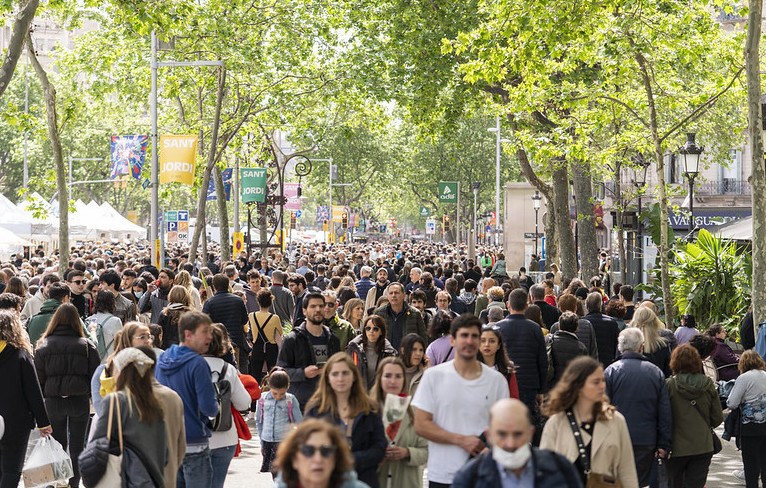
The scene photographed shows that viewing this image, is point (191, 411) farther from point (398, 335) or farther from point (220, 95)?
point (220, 95)

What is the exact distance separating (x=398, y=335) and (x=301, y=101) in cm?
1920

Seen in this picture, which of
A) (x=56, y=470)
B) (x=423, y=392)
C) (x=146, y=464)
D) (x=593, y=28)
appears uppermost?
(x=593, y=28)

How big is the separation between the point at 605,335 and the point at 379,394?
5.11 m

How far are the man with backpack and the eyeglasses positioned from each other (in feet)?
10.6

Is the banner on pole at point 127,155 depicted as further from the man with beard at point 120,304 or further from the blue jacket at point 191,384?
the blue jacket at point 191,384

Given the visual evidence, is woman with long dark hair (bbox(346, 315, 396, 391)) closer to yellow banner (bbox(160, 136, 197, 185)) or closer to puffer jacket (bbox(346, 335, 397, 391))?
puffer jacket (bbox(346, 335, 397, 391))

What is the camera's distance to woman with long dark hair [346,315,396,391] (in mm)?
9484

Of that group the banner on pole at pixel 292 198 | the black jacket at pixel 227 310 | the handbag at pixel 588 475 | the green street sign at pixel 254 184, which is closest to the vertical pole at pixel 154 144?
the green street sign at pixel 254 184

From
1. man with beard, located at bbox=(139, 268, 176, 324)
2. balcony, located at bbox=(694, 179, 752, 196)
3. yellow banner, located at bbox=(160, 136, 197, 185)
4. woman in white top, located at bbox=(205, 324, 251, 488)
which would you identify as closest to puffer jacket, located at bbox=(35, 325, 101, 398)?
woman in white top, located at bbox=(205, 324, 251, 488)

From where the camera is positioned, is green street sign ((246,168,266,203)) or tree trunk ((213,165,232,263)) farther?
tree trunk ((213,165,232,263))

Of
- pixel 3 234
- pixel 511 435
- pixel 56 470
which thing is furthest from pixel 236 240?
pixel 511 435

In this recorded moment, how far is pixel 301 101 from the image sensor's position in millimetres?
30734

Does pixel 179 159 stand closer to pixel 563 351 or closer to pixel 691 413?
pixel 563 351

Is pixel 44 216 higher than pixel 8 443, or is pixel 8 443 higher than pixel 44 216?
pixel 44 216
